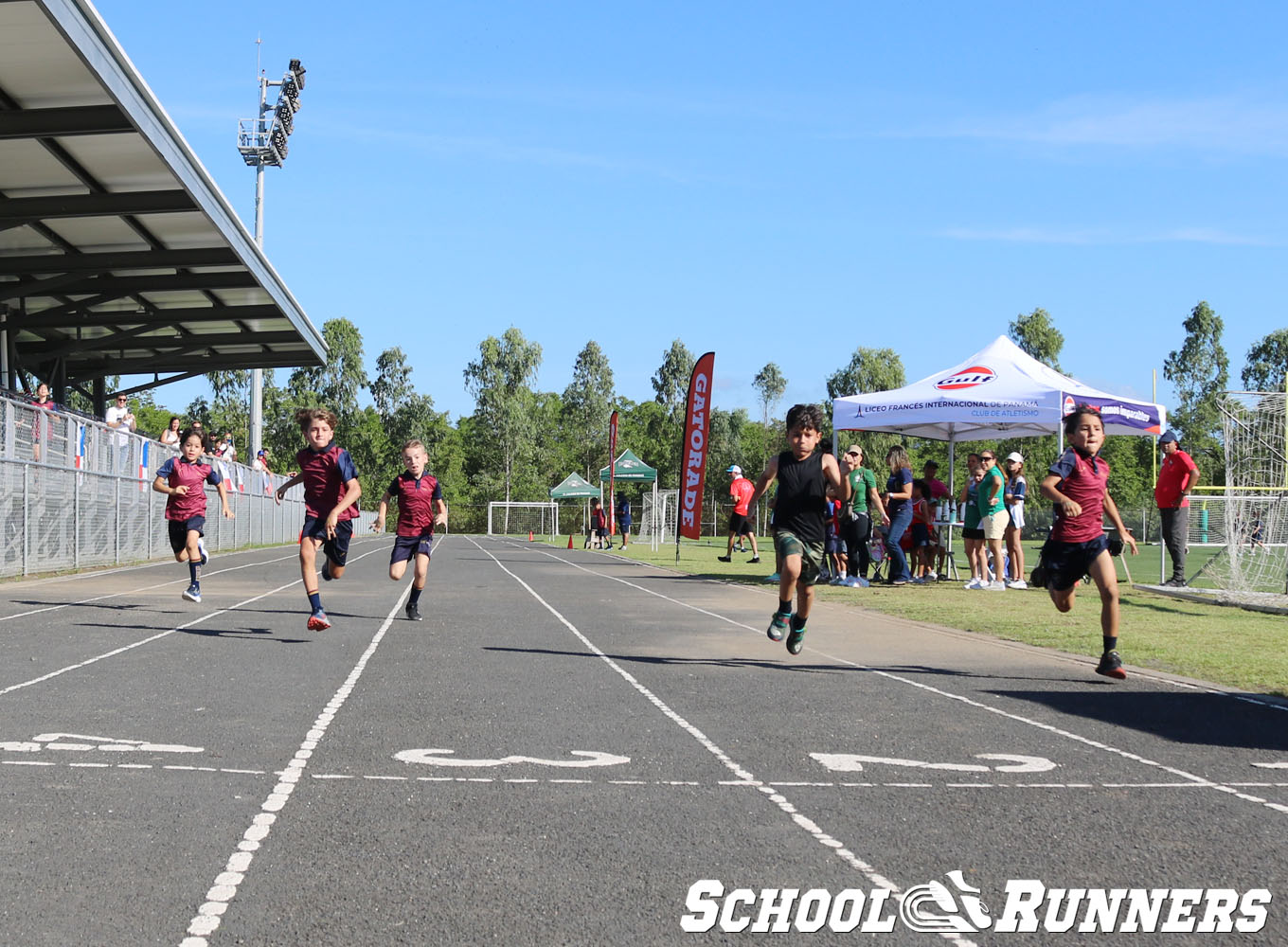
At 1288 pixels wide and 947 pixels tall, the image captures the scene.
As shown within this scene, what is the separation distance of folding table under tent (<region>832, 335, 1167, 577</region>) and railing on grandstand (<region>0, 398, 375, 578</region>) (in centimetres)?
1241

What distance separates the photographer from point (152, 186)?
22.9m

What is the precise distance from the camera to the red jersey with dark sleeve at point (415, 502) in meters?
12.6

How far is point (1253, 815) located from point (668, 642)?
6.78 metres

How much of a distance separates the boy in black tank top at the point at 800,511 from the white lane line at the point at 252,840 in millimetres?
3562

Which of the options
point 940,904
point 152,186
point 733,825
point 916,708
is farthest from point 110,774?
point 152,186

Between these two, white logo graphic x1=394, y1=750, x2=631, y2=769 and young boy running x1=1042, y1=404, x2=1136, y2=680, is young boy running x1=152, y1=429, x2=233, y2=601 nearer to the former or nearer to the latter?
white logo graphic x1=394, y1=750, x2=631, y2=769

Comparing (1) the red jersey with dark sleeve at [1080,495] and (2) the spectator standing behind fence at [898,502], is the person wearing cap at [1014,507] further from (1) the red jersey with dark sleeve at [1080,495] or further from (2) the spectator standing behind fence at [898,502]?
(1) the red jersey with dark sleeve at [1080,495]

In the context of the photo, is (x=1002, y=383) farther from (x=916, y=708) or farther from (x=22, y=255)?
(x=22, y=255)

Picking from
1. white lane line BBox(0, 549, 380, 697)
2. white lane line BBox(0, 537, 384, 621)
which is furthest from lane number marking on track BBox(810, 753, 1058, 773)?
white lane line BBox(0, 537, 384, 621)

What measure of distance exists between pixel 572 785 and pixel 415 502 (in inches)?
299

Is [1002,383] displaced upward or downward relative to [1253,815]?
upward

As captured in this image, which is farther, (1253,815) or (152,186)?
(152,186)

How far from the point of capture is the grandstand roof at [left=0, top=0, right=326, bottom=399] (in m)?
17.3

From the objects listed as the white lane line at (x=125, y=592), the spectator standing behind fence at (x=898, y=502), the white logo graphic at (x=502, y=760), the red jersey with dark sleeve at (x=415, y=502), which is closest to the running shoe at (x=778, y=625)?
the white logo graphic at (x=502, y=760)
